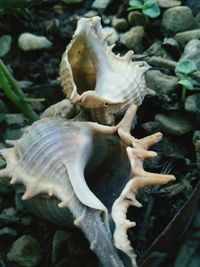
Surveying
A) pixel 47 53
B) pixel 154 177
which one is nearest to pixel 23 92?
pixel 47 53

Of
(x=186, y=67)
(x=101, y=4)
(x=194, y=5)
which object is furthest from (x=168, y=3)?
(x=186, y=67)

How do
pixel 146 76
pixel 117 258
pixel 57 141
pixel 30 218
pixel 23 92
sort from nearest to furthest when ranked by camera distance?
pixel 117 258 < pixel 57 141 < pixel 30 218 < pixel 146 76 < pixel 23 92

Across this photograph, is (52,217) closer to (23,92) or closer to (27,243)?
(27,243)

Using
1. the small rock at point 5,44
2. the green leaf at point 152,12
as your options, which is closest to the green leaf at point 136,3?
the green leaf at point 152,12

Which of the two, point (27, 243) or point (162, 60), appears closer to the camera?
point (27, 243)

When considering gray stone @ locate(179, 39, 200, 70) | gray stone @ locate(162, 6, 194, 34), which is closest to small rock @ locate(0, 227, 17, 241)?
gray stone @ locate(179, 39, 200, 70)

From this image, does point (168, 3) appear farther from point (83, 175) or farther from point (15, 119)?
point (83, 175)
